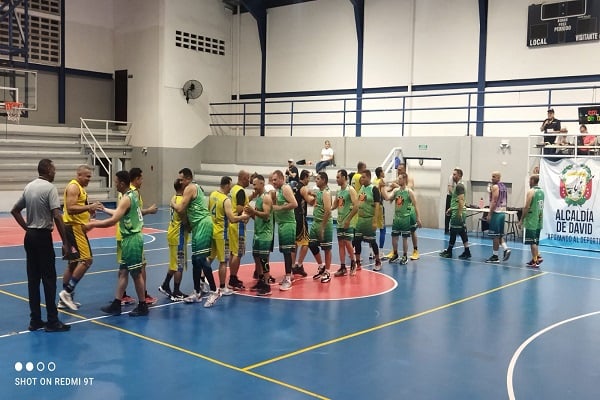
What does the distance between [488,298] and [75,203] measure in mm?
6559

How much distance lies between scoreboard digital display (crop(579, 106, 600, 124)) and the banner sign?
1.00 meters

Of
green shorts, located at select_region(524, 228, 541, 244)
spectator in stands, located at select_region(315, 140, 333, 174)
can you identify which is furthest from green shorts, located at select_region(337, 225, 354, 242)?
spectator in stands, located at select_region(315, 140, 333, 174)

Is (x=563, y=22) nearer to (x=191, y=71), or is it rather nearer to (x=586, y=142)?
(x=586, y=142)

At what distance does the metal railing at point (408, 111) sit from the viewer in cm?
1934

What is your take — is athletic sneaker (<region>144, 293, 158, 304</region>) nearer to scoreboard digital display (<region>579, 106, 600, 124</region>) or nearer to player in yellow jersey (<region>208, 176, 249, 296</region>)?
player in yellow jersey (<region>208, 176, 249, 296</region>)

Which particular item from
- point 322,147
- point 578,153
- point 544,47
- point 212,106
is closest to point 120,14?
point 212,106

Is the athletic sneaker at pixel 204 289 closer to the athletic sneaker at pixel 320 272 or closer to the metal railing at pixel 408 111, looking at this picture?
the athletic sneaker at pixel 320 272

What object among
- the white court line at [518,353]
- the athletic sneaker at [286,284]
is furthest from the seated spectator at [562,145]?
the athletic sneaker at [286,284]

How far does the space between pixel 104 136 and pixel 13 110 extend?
188 inches

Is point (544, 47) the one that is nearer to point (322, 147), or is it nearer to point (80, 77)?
point (322, 147)

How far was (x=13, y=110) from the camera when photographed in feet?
73.6

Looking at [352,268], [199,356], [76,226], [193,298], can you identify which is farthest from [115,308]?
[352,268]

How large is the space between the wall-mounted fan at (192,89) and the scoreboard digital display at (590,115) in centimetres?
1614

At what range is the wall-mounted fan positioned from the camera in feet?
86.3
